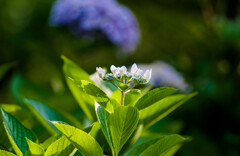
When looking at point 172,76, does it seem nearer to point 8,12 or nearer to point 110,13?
point 110,13

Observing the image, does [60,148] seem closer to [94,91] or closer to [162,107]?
[94,91]

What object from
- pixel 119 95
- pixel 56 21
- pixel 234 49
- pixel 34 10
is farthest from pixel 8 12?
pixel 119 95

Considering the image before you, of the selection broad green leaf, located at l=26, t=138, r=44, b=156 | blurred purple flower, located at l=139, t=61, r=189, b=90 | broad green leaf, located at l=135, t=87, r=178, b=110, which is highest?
broad green leaf, located at l=135, t=87, r=178, b=110

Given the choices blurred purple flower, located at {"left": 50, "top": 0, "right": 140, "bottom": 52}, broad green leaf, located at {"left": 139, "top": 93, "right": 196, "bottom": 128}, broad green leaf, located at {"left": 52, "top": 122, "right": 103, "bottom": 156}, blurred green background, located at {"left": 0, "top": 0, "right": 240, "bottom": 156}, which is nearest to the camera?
broad green leaf, located at {"left": 52, "top": 122, "right": 103, "bottom": 156}

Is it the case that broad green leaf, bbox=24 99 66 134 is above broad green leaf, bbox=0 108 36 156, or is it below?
below

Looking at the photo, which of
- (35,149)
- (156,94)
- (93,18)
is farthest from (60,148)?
(93,18)

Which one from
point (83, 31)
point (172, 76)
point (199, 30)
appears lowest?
point (172, 76)

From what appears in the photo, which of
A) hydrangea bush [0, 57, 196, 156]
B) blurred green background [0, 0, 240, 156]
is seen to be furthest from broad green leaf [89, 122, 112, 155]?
blurred green background [0, 0, 240, 156]

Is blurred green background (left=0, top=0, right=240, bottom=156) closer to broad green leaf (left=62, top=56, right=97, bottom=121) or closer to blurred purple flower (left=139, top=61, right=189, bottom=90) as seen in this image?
blurred purple flower (left=139, top=61, right=189, bottom=90)
